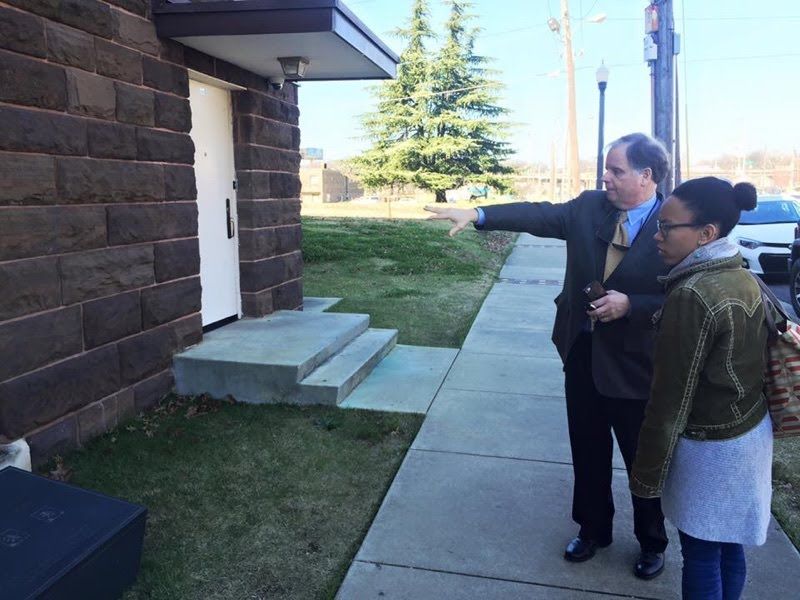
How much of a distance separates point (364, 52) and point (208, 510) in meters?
3.99

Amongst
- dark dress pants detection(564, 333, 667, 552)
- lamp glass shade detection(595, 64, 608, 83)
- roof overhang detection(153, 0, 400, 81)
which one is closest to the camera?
dark dress pants detection(564, 333, 667, 552)

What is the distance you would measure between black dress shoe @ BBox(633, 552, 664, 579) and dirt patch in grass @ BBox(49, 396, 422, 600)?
4.26ft

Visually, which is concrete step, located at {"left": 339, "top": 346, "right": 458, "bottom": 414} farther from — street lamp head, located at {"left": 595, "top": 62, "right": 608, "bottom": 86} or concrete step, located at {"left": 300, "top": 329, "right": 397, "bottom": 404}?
street lamp head, located at {"left": 595, "top": 62, "right": 608, "bottom": 86}

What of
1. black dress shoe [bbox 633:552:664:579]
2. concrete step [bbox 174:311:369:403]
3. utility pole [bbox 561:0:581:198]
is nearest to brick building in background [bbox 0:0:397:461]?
concrete step [bbox 174:311:369:403]

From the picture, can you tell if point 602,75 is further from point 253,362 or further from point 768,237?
point 253,362

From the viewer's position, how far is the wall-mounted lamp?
593 cm

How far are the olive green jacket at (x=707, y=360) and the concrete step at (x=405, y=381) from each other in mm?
3015

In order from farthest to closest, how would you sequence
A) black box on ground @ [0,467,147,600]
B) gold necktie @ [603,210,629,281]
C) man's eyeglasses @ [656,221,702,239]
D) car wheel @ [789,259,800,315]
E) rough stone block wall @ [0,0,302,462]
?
car wheel @ [789,259,800,315], rough stone block wall @ [0,0,302,462], gold necktie @ [603,210,629,281], black box on ground @ [0,467,147,600], man's eyeglasses @ [656,221,702,239]

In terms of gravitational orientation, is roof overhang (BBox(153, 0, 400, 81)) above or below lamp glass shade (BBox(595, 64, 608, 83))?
below

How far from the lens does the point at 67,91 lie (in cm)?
401

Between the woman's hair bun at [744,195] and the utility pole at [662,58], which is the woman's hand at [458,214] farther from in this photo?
the utility pole at [662,58]

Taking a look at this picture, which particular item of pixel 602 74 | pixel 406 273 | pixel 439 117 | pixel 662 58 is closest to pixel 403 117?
pixel 439 117

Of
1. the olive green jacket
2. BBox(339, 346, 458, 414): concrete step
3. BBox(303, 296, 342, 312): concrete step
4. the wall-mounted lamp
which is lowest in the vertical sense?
BBox(339, 346, 458, 414): concrete step

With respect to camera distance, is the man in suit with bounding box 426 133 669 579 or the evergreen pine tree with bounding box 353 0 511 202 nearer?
the man in suit with bounding box 426 133 669 579
